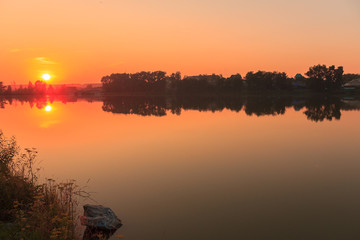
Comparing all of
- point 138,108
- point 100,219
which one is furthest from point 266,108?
point 100,219

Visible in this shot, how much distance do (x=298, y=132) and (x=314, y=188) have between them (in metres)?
16.3

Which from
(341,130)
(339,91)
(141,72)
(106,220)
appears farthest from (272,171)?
(141,72)

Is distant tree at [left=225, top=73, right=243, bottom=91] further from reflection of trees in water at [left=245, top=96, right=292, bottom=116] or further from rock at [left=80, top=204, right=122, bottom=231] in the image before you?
rock at [left=80, top=204, right=122, bottom=231]

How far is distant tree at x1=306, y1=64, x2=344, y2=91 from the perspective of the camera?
Answer: 112 m

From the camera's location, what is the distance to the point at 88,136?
26.9m

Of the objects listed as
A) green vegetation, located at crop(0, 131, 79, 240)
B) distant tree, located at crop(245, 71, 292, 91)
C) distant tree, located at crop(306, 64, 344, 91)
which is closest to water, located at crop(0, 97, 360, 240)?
green vegetation, located at crop(0, 131, 79, 240)

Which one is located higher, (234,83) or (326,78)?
(326,78)

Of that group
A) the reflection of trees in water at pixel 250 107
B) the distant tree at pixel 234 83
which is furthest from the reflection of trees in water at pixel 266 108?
the distant tree at pixel 234 83

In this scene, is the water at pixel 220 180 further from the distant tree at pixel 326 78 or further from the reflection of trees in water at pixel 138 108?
the distant tree at pixel 326 78

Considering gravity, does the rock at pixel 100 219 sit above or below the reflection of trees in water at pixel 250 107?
below

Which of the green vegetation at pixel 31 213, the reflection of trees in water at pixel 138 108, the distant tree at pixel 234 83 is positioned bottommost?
the green vegetation at pixel 31 213

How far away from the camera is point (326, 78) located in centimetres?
11275

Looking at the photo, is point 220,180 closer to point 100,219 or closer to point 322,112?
point 100,219

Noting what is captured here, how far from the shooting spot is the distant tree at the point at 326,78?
11231cm
